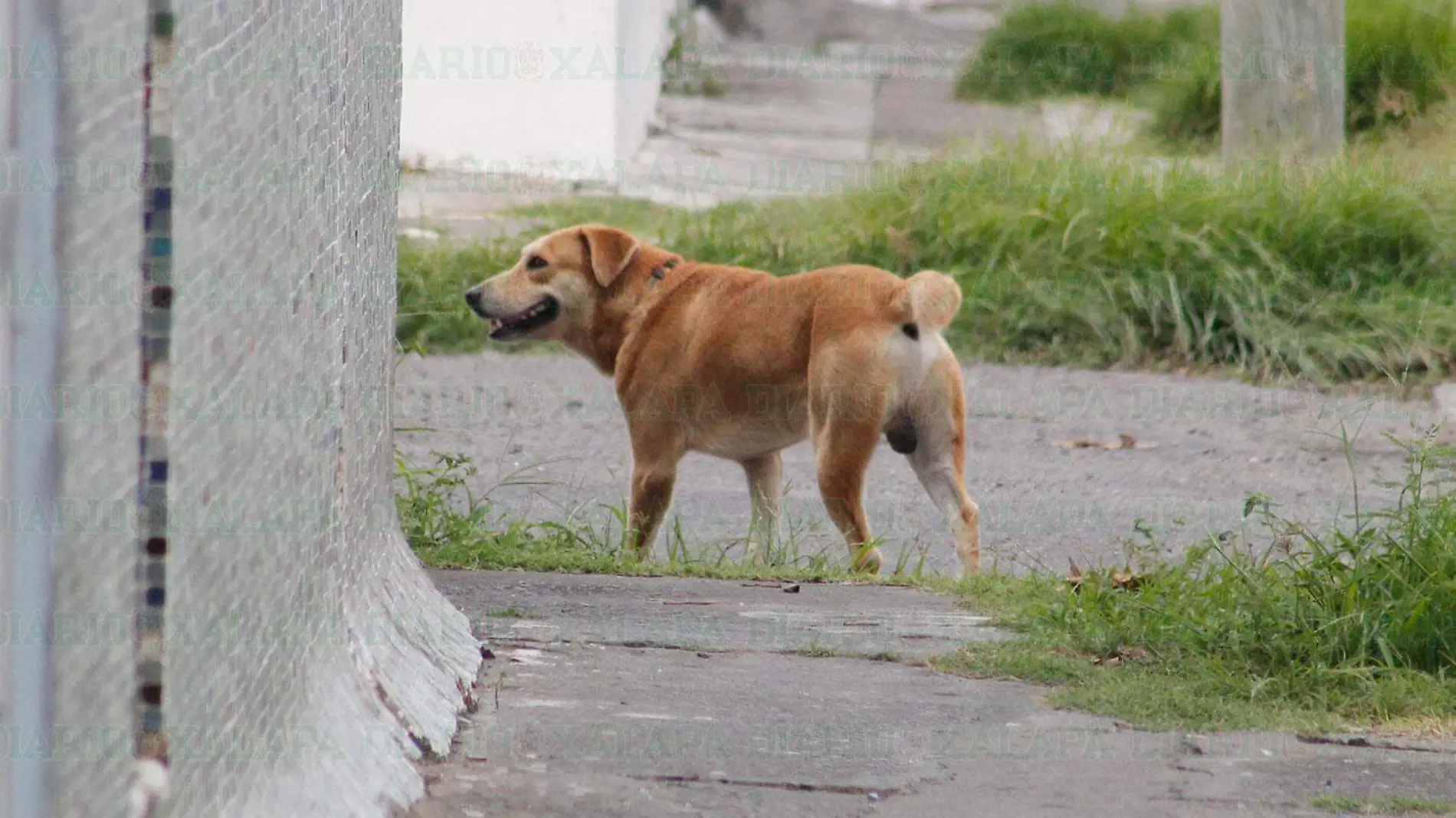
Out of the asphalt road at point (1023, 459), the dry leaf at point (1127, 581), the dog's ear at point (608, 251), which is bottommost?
the asphalt road at point (1023, 459)

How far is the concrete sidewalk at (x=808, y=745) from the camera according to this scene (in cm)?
284

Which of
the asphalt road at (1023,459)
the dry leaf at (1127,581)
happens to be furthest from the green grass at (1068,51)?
the dry leaf at (1127,581)

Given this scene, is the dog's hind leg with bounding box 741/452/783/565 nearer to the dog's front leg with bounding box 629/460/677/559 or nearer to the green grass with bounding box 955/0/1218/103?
the dog's front leg with bounding box 629/460/677/559

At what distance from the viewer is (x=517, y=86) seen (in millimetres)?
12078

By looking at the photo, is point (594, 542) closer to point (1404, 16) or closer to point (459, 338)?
point (459, 338)

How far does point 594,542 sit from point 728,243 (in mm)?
4423

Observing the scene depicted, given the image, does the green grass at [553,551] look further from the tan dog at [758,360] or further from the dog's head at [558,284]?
the dog's head at [558,284]

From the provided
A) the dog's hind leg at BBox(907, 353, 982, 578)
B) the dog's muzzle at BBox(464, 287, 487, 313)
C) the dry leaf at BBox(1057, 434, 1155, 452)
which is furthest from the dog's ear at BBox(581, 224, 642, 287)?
the dry leaf at BBox(1057, 434, 1155, 452)

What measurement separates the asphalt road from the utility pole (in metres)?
2.91

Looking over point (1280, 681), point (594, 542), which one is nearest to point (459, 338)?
point (594, 542)

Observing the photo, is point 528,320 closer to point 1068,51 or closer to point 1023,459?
point 1023,459

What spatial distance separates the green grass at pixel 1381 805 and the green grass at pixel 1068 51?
12955 millimetres

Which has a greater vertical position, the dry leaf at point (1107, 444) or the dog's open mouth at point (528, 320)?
the dog's open mouth at point (528, 320)

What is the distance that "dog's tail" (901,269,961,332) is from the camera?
565cm
